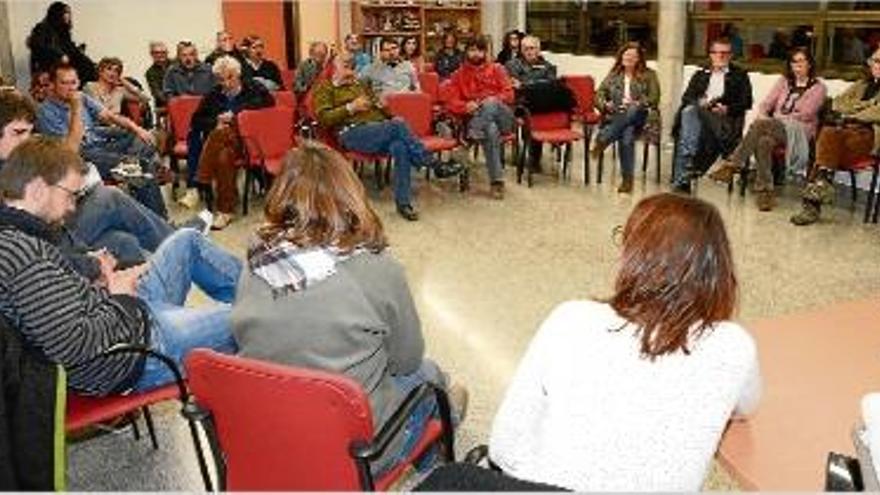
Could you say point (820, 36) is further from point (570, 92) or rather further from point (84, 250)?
point (84, 250)

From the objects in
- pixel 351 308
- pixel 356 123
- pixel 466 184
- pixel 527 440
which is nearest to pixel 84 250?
pixel 351 308

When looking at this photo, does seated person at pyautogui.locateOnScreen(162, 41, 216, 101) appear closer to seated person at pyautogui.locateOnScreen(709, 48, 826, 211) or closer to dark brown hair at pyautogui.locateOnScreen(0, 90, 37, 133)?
dark brown hair at pyautogui.locateOnScreen(0, 90, 37, 133)

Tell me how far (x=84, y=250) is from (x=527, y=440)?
79.2 inches

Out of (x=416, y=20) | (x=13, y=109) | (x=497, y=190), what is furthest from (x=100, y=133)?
(x=416, y=20)

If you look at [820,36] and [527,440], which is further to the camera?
[820,36]

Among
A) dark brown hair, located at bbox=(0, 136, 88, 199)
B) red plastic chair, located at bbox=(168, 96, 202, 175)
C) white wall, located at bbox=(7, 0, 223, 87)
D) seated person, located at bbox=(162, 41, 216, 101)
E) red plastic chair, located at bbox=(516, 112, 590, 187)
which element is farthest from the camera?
white wall, located at bbox=(7, 0, 223, 87)

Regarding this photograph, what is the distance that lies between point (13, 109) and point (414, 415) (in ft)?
7.28

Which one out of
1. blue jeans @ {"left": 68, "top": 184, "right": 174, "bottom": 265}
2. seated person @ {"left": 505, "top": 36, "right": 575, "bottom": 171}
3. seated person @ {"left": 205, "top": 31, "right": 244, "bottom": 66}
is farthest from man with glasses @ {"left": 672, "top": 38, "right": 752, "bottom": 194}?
blue jeans @ {"left": 68, "top": 184, "right": 174, "bottom": 265}

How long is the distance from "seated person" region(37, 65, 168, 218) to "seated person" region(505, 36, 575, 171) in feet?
9.39

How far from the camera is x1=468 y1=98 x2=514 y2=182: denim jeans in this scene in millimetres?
6379

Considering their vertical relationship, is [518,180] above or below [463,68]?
below

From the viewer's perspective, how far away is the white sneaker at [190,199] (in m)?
6.11

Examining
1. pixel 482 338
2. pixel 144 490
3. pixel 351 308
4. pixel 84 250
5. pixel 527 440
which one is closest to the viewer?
pixel 527 440

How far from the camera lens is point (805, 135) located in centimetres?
581
